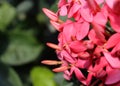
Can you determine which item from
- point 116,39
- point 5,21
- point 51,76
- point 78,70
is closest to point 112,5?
point 116,39

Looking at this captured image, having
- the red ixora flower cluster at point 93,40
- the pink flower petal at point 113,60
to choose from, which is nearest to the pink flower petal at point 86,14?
the red ixora flower cluster at point 93,40

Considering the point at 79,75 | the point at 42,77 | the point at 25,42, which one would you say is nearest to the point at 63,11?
the point at 79,75

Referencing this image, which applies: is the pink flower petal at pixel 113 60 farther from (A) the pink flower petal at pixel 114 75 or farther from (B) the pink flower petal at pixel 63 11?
(B) the pink flower petal at pixel 63 11

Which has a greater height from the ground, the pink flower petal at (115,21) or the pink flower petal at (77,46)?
the pink flower petal at (115,21)

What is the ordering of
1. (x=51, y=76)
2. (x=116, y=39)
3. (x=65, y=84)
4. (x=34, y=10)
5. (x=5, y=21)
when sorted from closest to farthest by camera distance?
(x=116, y=39) < (x=65, y=84) < (x=51, y=76) < (x=5, y=21) < (x=34, y=10)

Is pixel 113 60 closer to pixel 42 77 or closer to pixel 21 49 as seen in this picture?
pixel 42 77

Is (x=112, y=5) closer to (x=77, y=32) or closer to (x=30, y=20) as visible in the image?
(x=77, y=32)

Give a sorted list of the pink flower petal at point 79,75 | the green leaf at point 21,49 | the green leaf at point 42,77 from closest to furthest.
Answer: the pink flower petal at point 79,75 → the green leaf at point 42,77 → the green leaf at point 21,49
